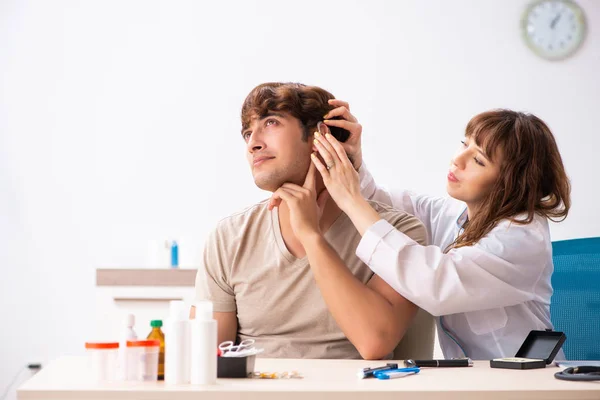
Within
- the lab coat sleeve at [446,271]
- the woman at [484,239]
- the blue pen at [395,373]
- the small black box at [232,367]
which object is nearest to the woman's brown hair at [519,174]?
the woman at [484,239]

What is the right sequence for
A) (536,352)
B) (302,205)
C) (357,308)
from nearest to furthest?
(536,352)
(357,308)
(302,205)

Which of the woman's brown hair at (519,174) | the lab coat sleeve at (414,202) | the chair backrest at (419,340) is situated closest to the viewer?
the woman's brown hair at (519,174)

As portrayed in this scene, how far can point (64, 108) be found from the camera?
4.12 m

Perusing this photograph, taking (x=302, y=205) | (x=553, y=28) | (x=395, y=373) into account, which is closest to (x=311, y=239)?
(x=302, y=205)

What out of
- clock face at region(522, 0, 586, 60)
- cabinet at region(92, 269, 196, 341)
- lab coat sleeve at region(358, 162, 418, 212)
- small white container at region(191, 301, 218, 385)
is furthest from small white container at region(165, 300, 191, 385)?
clock face at region(522, 0, 586, 60)

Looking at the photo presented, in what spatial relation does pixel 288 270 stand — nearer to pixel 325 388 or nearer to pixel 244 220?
pixel 244 220

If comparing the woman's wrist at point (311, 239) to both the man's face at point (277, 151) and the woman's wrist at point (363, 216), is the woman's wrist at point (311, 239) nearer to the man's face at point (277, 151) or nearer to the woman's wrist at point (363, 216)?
the woman's wrist at point (363, 216)

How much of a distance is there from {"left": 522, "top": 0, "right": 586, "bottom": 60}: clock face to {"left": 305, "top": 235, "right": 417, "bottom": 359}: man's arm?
3.02 meters

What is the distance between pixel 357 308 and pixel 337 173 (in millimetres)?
337

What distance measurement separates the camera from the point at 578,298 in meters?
2.00

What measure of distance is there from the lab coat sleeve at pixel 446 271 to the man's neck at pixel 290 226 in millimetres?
299

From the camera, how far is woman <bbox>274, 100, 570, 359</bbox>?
5.16 ft

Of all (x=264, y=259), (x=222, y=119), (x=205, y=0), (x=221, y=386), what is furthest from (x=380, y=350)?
(x=205, y=0)

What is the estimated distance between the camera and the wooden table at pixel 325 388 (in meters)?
1.06
